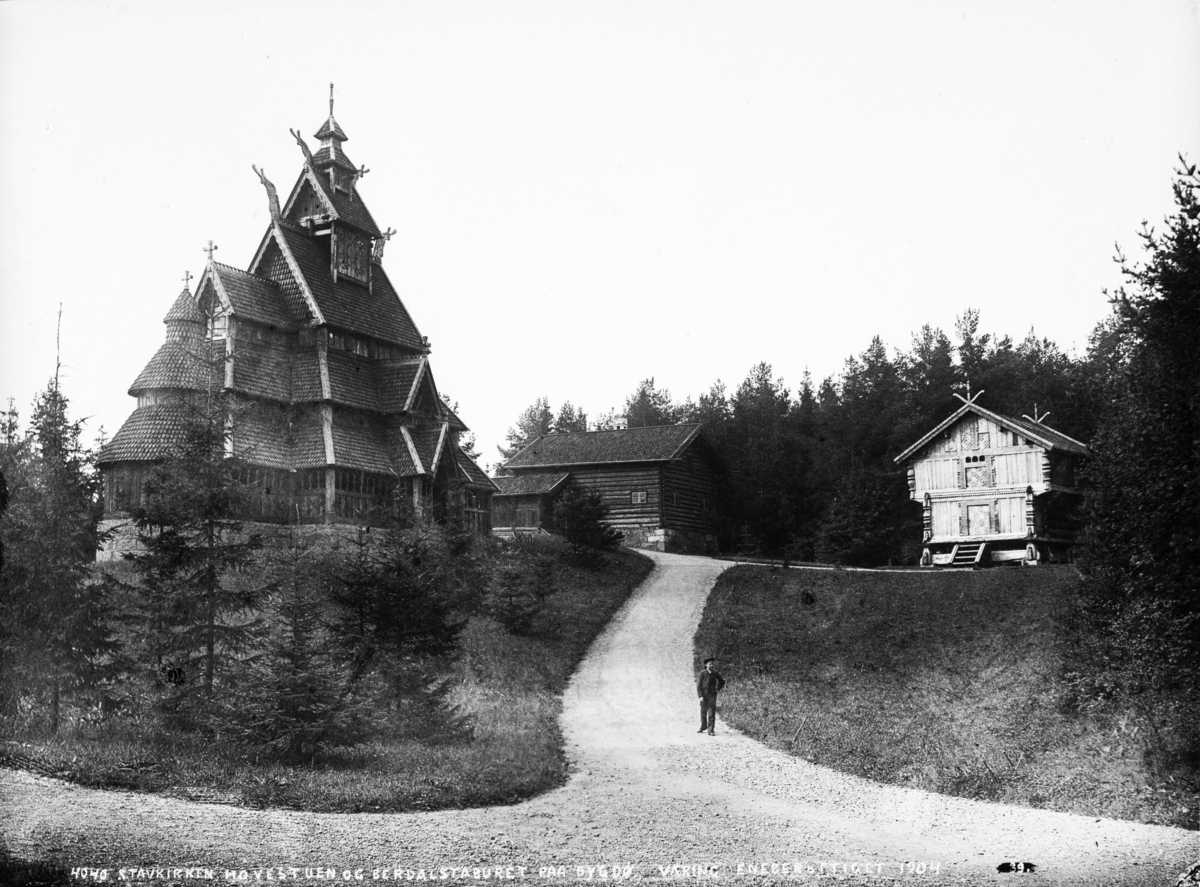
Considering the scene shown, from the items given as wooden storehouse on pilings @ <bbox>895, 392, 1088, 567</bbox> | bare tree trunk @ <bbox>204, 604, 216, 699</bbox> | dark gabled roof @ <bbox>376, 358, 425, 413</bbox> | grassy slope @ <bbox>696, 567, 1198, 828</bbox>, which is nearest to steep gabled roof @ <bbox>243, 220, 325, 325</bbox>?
dark gabled roof @ <bbox>376, 358, 425, 413</bbox>

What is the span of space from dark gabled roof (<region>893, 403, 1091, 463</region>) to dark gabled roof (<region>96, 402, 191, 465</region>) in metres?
27.9

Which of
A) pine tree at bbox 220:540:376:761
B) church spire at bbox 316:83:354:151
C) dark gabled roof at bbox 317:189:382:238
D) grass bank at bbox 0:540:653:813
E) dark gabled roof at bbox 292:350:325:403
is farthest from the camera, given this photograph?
church spire at bbox 316:83:354:151

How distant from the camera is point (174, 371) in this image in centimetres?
3403

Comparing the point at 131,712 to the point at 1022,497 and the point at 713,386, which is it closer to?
the point at 1022,497

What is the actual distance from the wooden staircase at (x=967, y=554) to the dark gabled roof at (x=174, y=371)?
28956 mm

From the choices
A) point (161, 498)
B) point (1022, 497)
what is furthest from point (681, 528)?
point (161, 498)

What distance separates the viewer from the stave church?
3362 cm

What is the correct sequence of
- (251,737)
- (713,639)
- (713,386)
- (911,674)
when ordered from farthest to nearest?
(713,386)
(713,639)
(911,674)
(251,737)

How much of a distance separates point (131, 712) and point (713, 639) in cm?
1634

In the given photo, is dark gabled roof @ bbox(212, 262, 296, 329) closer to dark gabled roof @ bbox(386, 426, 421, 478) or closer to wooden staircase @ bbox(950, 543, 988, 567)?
dark gabled roof @ bbox(386, 426, 421, 478)

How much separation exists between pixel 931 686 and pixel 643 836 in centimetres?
1536

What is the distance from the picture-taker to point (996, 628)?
29.3 metres

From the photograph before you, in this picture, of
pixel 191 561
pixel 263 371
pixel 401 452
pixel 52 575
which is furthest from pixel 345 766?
pixel 263 371

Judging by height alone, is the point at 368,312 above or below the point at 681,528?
above
